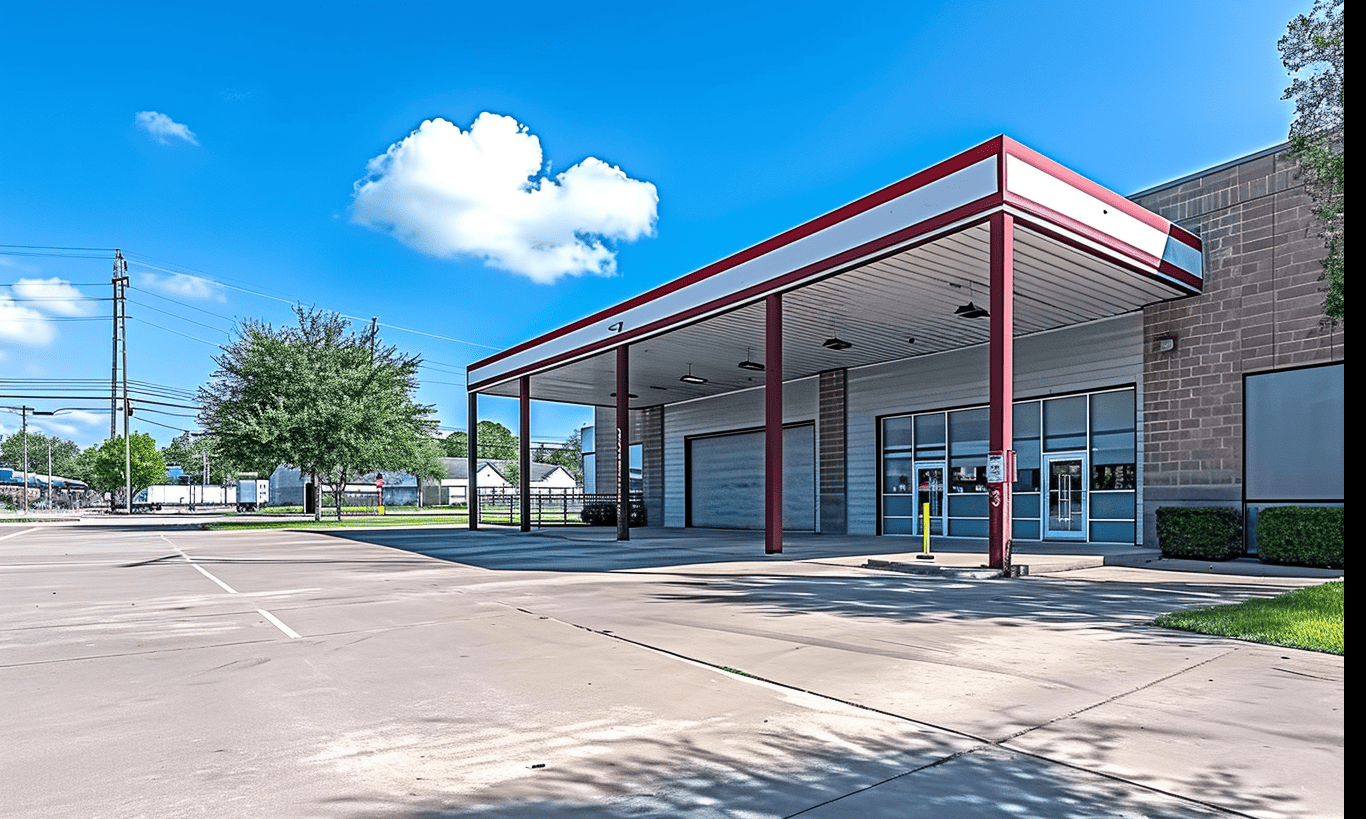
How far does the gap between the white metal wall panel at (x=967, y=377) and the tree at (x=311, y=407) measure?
23.1m

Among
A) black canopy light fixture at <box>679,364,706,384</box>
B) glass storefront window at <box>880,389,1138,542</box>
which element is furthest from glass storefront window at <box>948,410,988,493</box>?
black canopy light fixture at <box>679,364,706,384</box>

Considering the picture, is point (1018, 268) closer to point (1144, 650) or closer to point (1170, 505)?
point (1170, 505)

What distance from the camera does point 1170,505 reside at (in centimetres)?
1884

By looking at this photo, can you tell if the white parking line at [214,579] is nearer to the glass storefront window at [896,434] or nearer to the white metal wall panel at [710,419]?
the glass storefront window at [896,434]

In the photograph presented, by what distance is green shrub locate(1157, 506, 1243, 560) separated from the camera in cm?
1716

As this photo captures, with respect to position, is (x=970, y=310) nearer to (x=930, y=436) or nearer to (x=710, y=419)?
(x=930, y=436)

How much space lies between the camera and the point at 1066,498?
22328 millimetres

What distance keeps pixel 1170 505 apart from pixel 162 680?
19.0 m

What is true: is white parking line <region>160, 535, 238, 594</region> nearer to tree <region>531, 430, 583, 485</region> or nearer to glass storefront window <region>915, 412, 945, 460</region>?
glass storefront window <region>915, 412, 945, 460</region>

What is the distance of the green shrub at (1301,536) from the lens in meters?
14.9

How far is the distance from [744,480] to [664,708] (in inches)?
1127

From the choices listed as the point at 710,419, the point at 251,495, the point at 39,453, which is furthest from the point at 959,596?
the point at 39,453
